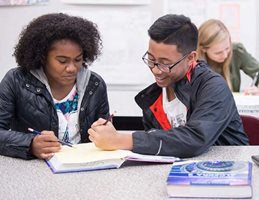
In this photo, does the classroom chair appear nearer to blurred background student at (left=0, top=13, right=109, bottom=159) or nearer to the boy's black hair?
the boy's black hair

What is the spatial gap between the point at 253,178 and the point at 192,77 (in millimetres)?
511

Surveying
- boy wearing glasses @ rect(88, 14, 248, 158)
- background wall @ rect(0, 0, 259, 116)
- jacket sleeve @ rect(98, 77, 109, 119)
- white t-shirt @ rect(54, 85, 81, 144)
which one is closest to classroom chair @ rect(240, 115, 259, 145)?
boy wearing glasses @ rect(88, 14, 248, 158)

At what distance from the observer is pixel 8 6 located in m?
3.32

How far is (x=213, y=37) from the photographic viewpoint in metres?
3.04

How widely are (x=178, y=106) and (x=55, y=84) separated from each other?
0.52 meters

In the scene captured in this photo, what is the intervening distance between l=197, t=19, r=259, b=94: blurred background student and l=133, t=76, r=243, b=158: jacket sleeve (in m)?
1.36

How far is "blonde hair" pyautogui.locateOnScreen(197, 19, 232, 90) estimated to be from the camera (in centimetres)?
302

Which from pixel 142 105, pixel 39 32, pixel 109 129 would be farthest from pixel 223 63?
pixel 109 129

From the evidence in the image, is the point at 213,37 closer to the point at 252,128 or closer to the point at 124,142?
the point at 252,128

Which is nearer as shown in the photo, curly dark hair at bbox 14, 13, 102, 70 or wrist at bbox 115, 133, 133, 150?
wrist at bbox 115, 133, 133, 150

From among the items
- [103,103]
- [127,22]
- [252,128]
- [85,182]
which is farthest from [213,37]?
[85,182]

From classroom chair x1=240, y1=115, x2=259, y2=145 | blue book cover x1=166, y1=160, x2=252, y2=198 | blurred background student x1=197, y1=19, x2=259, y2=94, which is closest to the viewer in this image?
blue book cover x1=166, y1=160, x2=252, y2=198

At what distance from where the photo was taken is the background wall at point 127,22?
10.8 ft

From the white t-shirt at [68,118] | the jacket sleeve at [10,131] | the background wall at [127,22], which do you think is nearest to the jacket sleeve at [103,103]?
the white t-shirt at [68,118]
